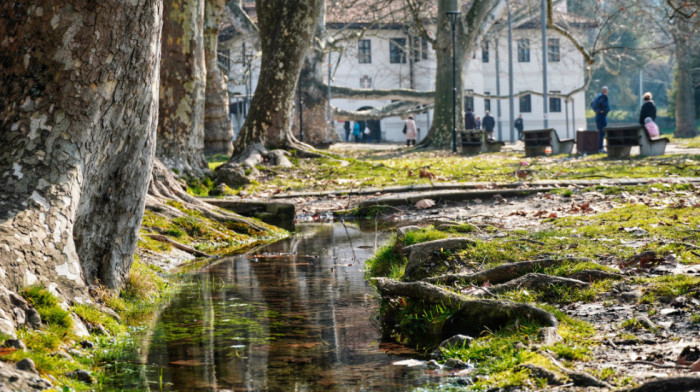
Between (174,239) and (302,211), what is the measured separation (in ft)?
16.1

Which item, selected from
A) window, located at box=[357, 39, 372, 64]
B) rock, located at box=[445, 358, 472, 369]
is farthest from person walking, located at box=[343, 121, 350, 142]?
rock, located at box=[445, 358, 472, 369]

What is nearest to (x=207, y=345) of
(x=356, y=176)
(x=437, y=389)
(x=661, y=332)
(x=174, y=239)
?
(x=437, y=389)

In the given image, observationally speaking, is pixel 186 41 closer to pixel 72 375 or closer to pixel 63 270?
pixel 63 270

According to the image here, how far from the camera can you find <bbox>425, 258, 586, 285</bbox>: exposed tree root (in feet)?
21.6

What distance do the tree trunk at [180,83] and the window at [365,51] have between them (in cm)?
5292

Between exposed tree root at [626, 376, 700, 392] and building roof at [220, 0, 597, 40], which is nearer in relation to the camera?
exposed tree root at [626, 376, 700, 392]

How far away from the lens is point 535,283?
244 inches

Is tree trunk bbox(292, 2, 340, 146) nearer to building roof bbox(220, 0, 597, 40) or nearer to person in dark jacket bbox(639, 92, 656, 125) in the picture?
building roof bbox(220, 0, 597, 40)

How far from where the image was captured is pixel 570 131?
235 feet

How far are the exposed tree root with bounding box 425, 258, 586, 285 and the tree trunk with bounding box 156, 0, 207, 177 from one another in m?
10.2

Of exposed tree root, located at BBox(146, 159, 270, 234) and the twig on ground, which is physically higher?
exposed tree root, located at BBox(146, 159, 270, 234)

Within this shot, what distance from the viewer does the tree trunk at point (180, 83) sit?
52.6ft

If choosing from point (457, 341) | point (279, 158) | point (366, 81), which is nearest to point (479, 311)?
point (457, 341)

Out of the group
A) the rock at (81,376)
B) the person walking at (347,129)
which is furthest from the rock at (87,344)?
the person walking at (347,129)
